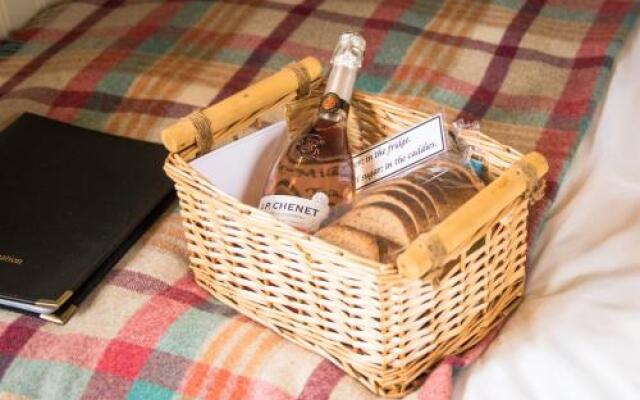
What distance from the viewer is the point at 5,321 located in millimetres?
734

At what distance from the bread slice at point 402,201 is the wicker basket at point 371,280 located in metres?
0.05

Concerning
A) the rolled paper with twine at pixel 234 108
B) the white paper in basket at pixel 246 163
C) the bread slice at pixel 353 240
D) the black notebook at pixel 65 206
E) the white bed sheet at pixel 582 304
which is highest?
the rolled paper with twine at pixel 234 108

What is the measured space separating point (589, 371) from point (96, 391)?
424 millimetres

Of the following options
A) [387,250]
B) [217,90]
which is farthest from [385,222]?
[217,90]

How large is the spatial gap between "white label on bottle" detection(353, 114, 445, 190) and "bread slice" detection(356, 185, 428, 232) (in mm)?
70

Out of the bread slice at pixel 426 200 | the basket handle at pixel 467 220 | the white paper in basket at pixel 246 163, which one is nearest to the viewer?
the basket handle at pixel 467 220

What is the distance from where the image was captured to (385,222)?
2.13 feet

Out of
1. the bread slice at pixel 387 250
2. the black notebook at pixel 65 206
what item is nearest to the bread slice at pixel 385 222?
the bread slice at pixel 387 250

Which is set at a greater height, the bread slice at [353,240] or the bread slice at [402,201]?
the bread slice at [402,201]

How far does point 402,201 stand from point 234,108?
216 millimetres

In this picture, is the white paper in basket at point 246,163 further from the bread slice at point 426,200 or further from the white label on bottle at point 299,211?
the bread slice at point 426,200

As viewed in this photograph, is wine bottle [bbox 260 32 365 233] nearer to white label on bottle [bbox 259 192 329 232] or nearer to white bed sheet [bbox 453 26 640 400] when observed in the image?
white label on bottle [bbox 259 192 329 232]

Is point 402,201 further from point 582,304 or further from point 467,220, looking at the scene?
point 582,304

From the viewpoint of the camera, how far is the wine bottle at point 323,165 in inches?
28.0
